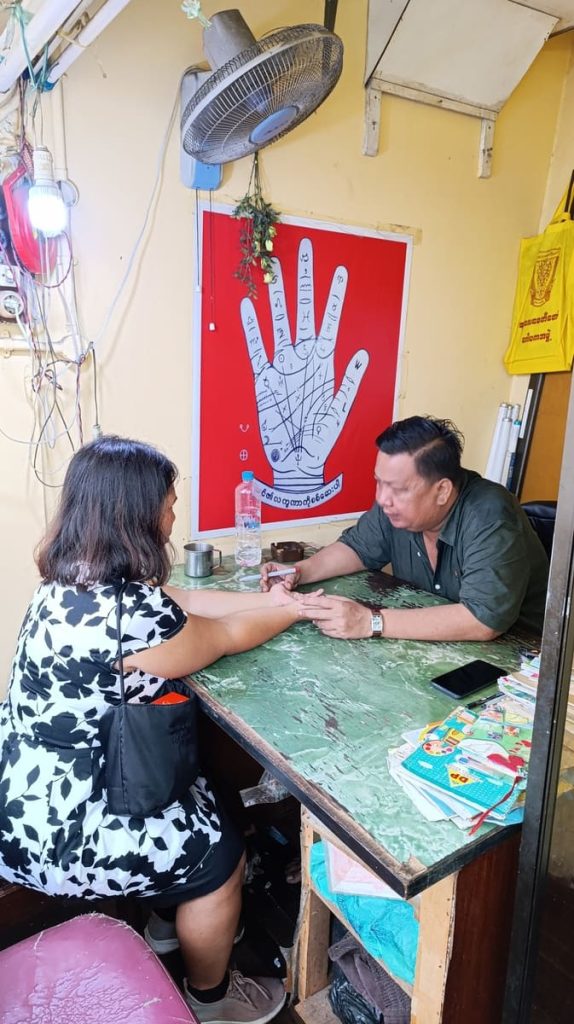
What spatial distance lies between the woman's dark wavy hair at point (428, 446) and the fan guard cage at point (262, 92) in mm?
883

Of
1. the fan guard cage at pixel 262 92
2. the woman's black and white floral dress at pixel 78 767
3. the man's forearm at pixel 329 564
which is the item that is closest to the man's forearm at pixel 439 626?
the man's forearm at pixel 329 564

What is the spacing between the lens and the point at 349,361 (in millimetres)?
2643

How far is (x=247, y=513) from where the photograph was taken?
2480 millimetres

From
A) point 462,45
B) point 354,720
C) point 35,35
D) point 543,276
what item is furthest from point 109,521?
point 543,276

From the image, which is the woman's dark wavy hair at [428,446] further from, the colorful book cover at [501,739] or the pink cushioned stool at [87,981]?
the pink cushioned stool at [87,981]

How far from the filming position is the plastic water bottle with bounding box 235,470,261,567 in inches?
96.7

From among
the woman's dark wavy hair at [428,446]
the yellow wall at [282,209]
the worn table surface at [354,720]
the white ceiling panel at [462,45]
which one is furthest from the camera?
the white ceiling panel at [462,45]

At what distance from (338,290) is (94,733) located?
1.96m

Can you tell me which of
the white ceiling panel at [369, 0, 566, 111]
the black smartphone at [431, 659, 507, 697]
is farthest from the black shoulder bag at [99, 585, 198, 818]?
the white ceiling panel at [369, 0, 566, 111]

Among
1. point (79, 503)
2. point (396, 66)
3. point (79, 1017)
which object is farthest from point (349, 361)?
point (79, 1017)

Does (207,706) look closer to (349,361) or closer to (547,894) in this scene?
(547,894)

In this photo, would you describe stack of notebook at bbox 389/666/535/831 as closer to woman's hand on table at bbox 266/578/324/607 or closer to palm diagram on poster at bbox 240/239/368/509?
woman's hand on table at bbox 266/578/324/607

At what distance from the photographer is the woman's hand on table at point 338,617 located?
1.63 meters

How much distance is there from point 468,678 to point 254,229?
169 centimetres
